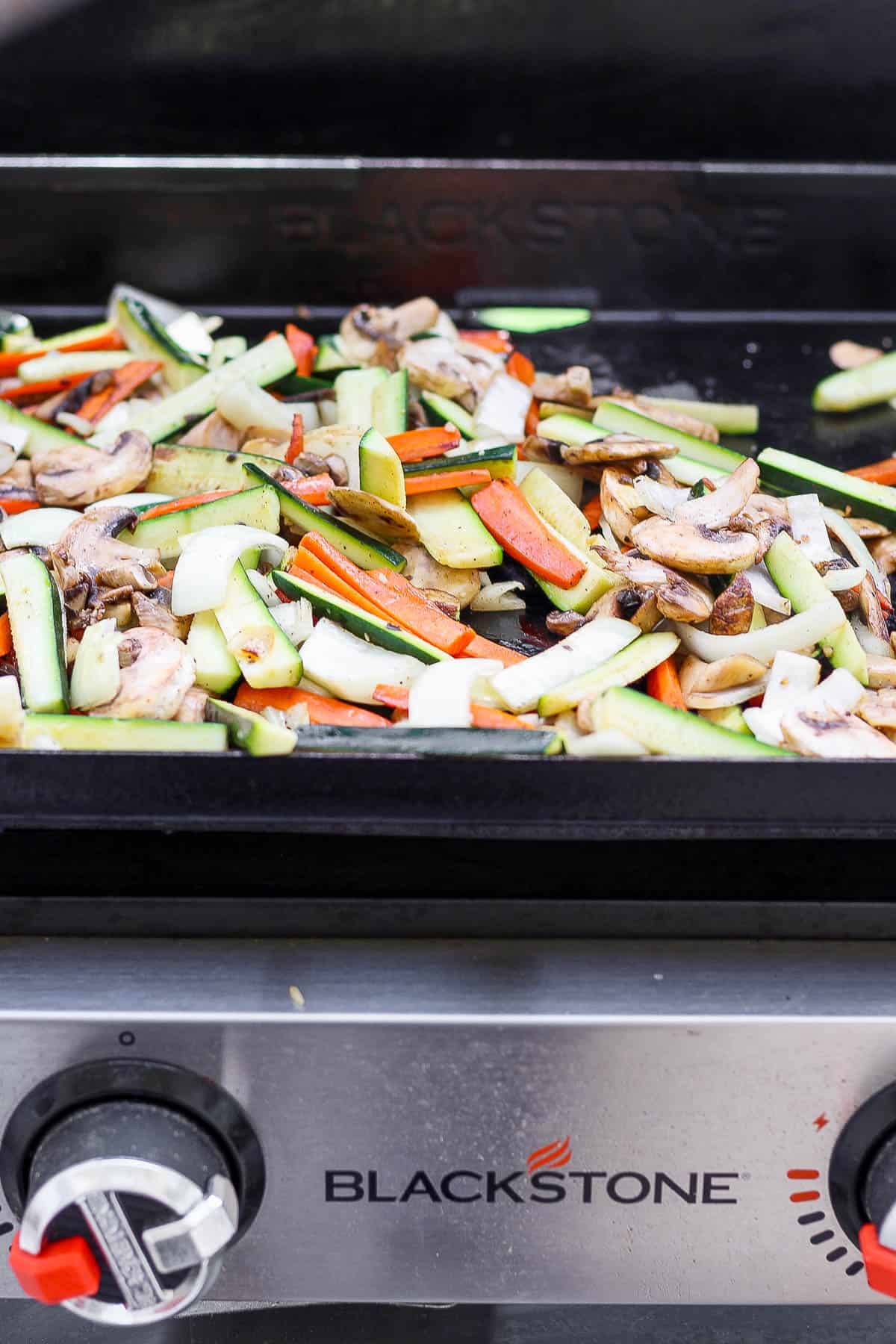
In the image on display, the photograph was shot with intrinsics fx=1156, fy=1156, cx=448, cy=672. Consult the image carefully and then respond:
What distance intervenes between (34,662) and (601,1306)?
803mm

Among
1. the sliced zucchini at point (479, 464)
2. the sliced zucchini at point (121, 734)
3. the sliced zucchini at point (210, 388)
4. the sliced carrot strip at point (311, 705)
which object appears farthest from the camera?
the sliced zucchini at point (210, 388)

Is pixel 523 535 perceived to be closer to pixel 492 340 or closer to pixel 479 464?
pixel 479 464

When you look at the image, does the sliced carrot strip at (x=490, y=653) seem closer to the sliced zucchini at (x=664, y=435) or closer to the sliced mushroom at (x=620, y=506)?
the sliced mushroom at (x=620, y=506)

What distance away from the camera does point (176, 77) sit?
176cm

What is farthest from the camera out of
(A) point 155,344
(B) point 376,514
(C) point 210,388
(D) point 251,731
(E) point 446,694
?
(A) point 155,344

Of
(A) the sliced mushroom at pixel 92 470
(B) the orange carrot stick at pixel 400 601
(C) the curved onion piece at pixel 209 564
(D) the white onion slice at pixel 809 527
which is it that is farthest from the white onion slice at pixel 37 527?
(D) the white onion slice at pixel 809 527

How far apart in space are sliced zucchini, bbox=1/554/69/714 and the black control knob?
1.09 ft

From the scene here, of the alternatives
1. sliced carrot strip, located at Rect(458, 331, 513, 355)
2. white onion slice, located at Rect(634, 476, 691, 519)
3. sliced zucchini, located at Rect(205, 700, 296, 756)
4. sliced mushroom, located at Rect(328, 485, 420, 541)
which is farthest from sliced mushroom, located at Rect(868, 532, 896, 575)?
sliced zucchini, located at Rect(205, 700, 296, 756)

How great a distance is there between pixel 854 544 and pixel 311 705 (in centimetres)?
67

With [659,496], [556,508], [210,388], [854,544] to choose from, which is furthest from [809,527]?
[210,388]

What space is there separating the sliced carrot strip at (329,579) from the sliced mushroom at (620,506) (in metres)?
0.32

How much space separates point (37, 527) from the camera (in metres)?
1.28

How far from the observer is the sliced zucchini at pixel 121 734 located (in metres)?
0.92

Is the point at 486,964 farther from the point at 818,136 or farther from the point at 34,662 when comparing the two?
the point at 818,136
